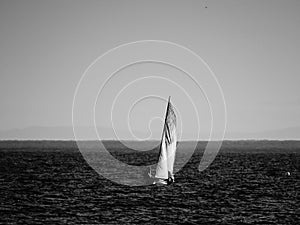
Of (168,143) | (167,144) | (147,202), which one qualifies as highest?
(168,143)

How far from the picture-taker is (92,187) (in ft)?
284

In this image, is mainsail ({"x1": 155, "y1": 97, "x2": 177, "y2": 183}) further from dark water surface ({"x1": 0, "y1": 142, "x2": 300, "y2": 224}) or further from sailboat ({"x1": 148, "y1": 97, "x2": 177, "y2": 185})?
dark water surface ({"x1": 0, "y1": 142, "x2": 300, "y2": 224})

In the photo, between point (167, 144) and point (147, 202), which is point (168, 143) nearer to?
point (167, 144)

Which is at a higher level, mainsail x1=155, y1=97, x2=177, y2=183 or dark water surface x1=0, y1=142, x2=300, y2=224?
mainsail x1=155, y1=97, x2=177, y2=183

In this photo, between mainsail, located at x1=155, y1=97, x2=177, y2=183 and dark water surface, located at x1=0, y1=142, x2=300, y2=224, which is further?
mainsail, located at x1=155, y1=97, x2=177, y2=183

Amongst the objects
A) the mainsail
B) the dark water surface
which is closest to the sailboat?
the mainsail

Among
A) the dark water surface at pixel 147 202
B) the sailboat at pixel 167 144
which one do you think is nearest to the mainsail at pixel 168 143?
the sailboat at pixel 167 144

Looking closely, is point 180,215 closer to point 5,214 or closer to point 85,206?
point 85,206

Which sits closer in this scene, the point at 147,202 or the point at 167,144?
the point at 147,202

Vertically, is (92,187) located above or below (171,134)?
below

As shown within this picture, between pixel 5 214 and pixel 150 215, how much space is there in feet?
51.2

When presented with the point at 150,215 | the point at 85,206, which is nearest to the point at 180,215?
the point at 150,215

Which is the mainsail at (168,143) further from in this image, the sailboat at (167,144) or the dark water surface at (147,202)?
the dark water surface at (147,202)

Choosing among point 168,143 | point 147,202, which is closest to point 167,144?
point 168,143
